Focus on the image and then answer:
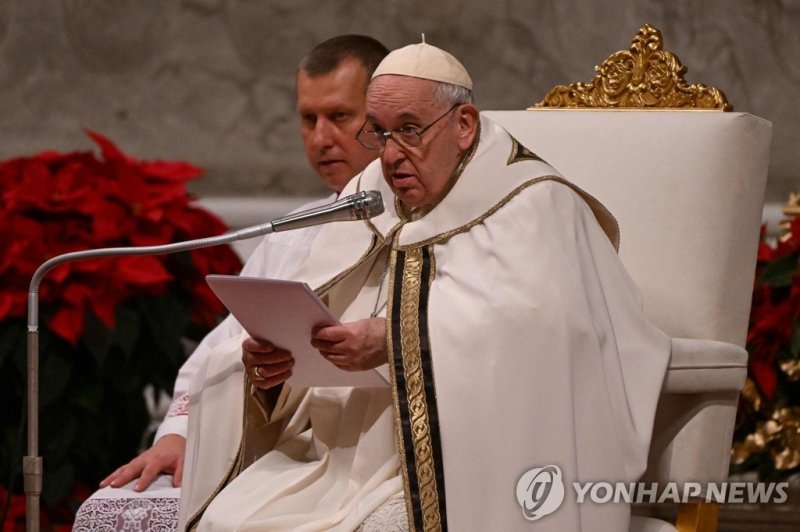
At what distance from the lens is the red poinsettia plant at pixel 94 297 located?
4.38 meters

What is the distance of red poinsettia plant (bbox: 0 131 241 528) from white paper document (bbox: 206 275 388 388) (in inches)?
56.1

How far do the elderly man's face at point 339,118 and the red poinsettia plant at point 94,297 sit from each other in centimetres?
76

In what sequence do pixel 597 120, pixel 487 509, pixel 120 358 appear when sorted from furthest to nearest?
pixel 120 358, pixel 597 120, pixel 487 509

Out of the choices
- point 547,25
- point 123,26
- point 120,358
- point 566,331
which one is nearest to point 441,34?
point 547,25

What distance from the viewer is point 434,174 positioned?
3.12m

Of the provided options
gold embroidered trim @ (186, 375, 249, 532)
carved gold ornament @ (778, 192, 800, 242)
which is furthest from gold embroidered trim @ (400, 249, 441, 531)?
carved gold ornament @ (778, 192, 800, 242)

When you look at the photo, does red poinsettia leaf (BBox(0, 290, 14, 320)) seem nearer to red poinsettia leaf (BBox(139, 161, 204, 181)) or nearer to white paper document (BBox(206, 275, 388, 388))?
red poinsettia leaf (BBox(139, 161, 204, 181))

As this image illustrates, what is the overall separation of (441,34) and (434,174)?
2502mm

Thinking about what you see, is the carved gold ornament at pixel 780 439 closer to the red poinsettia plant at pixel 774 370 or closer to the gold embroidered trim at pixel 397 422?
the red poinsettia plant at pixel 774 370

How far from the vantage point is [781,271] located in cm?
444

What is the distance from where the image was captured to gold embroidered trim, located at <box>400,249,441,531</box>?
9.36ft

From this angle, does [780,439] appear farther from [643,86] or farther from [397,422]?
[397,422]

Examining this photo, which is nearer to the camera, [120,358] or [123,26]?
[120,358]

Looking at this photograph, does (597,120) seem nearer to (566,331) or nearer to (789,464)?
(566,331)
